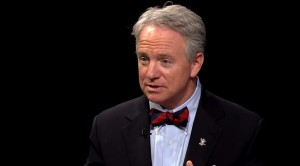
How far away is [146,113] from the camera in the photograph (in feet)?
15.0

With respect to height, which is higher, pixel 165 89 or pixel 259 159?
pixel 165 89

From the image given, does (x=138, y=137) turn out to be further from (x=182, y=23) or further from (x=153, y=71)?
(x=182, y=23)

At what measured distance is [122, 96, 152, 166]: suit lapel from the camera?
14.4ft

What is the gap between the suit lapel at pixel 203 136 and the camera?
14.3 feet

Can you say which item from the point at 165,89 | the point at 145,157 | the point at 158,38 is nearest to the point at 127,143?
the point at 145,157

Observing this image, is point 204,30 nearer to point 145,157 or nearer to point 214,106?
point 214,106

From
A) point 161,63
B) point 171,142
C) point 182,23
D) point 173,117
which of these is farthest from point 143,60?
point 171,142

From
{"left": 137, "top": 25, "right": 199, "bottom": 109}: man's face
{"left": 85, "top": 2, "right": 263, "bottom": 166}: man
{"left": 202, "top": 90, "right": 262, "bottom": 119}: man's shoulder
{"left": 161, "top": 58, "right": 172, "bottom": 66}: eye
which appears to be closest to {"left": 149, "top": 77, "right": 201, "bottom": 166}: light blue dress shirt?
{"left": 85, "top": 2, "right": 263, "bottom": 166}: man

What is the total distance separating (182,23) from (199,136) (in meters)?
0.76

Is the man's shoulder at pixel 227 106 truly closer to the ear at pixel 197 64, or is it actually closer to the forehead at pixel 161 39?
the ear at pixel 197 64

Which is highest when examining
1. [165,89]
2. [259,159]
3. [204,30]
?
[204,30]

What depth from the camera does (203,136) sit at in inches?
173

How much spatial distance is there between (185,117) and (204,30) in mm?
599

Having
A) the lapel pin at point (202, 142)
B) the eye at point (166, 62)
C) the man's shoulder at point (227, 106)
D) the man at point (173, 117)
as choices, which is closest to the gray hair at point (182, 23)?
the man at point (173, 117)
